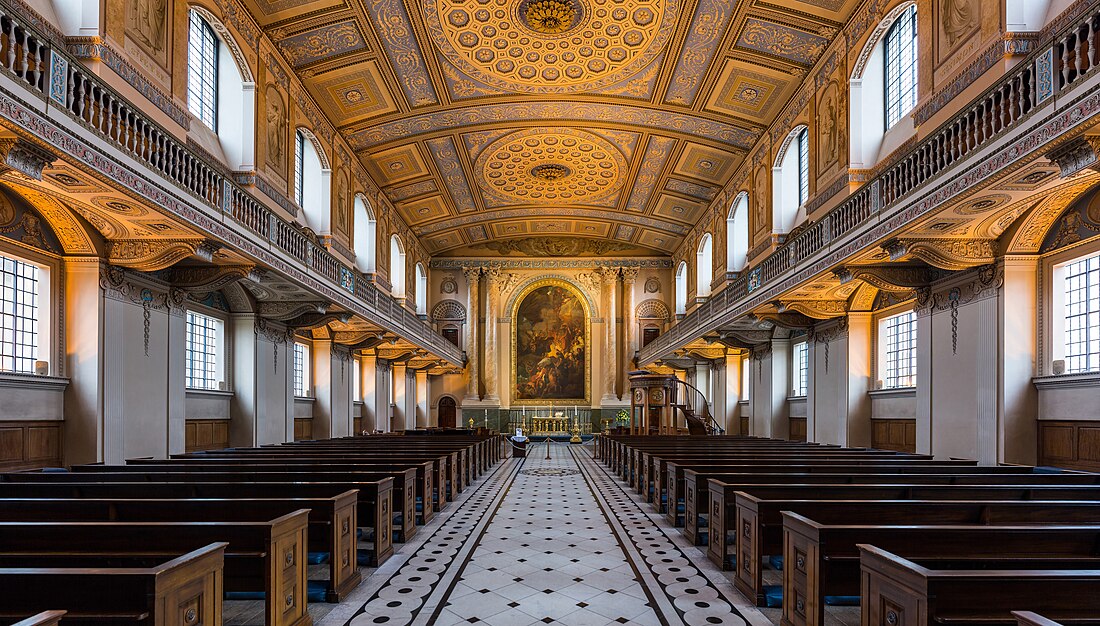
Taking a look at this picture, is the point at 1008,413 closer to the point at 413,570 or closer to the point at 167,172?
the point at 413,570

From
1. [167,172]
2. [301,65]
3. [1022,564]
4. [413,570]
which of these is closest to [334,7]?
[301,65]

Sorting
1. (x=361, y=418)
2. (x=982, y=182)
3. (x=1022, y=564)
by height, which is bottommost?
(x=361, y=418)

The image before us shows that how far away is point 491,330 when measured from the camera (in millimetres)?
36406

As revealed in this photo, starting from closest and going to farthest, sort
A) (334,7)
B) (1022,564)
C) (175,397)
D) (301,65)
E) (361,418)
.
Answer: (1022,564) → (175,397) → (334,7) → (301,65) → (361,418)

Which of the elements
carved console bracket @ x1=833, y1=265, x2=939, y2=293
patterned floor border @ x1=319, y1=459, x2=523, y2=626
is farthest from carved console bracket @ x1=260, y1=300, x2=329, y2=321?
carved console bracket @ x1=833, y1=265, x2=939, y2=293

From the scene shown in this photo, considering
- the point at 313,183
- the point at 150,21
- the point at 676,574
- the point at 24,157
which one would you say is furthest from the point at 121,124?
the point at 313,183

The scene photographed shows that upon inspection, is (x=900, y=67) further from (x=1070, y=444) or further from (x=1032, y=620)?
(x=1032, y=620)

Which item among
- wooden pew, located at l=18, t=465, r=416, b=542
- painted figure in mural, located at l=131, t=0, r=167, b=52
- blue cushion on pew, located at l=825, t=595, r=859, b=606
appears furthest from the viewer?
painted figure in mural, located at l=131, t=0, r=167, b=52

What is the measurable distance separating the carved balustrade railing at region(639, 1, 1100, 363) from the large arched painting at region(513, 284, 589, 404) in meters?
21.7

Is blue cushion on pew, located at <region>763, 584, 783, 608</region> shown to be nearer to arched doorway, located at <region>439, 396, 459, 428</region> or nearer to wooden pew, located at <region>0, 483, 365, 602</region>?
wooden pew, located at <region>0, 483, 365, 602</region>

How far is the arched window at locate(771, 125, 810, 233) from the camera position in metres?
18.5

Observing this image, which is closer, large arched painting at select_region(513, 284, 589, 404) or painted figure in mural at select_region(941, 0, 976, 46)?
painted figure in mural at select_region(941, 0, 976, 46)

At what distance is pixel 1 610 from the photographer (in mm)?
3396

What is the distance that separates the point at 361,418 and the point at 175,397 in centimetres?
1374
